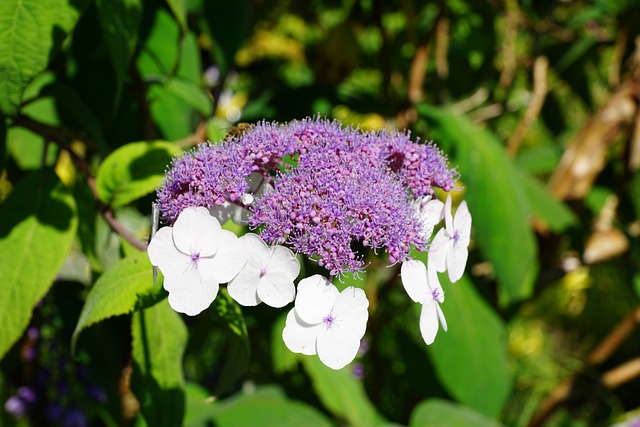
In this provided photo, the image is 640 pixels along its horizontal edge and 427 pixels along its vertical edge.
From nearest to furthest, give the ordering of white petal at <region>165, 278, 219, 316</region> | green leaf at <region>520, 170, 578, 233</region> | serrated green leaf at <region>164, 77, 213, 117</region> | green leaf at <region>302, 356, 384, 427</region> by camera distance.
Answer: white petal at <region>165, 278, 219, 316</region> → serrated green leaf at <region>164, 77, 213, 117</region> → green leaf at <region>302, 356, 384, 427</region> → green leaf at <region>520, 170, 578, 233</region>

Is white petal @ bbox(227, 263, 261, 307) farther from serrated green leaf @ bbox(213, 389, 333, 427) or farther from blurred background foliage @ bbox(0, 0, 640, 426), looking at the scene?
serrated green leaf @ bbox(213, 389, 333, 427)

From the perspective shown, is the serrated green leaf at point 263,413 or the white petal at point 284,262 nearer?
the white petal at point 284,262

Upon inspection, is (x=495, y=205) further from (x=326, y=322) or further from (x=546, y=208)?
(x=326, y=322)

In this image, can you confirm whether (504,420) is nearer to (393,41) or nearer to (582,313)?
(582,313)

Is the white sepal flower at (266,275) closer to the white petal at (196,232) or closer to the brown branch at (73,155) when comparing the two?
the white petal at (196,232)

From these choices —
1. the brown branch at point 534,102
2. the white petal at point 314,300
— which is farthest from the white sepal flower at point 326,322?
the brown branch at point 534,102

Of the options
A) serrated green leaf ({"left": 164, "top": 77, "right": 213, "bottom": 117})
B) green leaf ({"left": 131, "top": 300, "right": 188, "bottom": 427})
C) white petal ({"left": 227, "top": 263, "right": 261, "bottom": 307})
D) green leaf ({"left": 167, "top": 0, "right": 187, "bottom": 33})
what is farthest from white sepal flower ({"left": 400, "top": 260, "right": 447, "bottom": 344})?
serrated green leaf ({"left": 164, "top": 77, "right": 213, "bottom": 117})
